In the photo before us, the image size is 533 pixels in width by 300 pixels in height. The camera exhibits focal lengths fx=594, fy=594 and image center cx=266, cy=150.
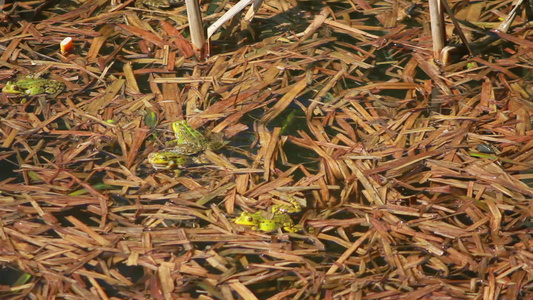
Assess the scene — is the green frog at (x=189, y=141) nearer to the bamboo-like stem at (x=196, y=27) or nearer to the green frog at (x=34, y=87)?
the bamboo-like stem at (x=196, y=27)

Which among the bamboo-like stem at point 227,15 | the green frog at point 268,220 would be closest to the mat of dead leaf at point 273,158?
the green frog at point 268,220

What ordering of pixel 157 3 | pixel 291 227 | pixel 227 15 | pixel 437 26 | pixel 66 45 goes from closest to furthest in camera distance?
pixel 291 227
pixel 437 26
pixel 227 15
pixel 66 45
pixel 157 3

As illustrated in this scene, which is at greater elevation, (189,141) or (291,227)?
(189,141)

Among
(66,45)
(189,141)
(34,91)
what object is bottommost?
(189,141)

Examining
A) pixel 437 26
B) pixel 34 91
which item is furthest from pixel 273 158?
pixel 34 91

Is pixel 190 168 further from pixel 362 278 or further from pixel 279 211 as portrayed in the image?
pixel 362 278

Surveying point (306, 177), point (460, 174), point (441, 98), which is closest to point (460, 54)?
point (441, 98)

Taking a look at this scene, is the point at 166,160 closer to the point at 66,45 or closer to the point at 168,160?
the point at 168,160

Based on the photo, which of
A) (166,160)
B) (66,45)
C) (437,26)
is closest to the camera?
(166,160)
